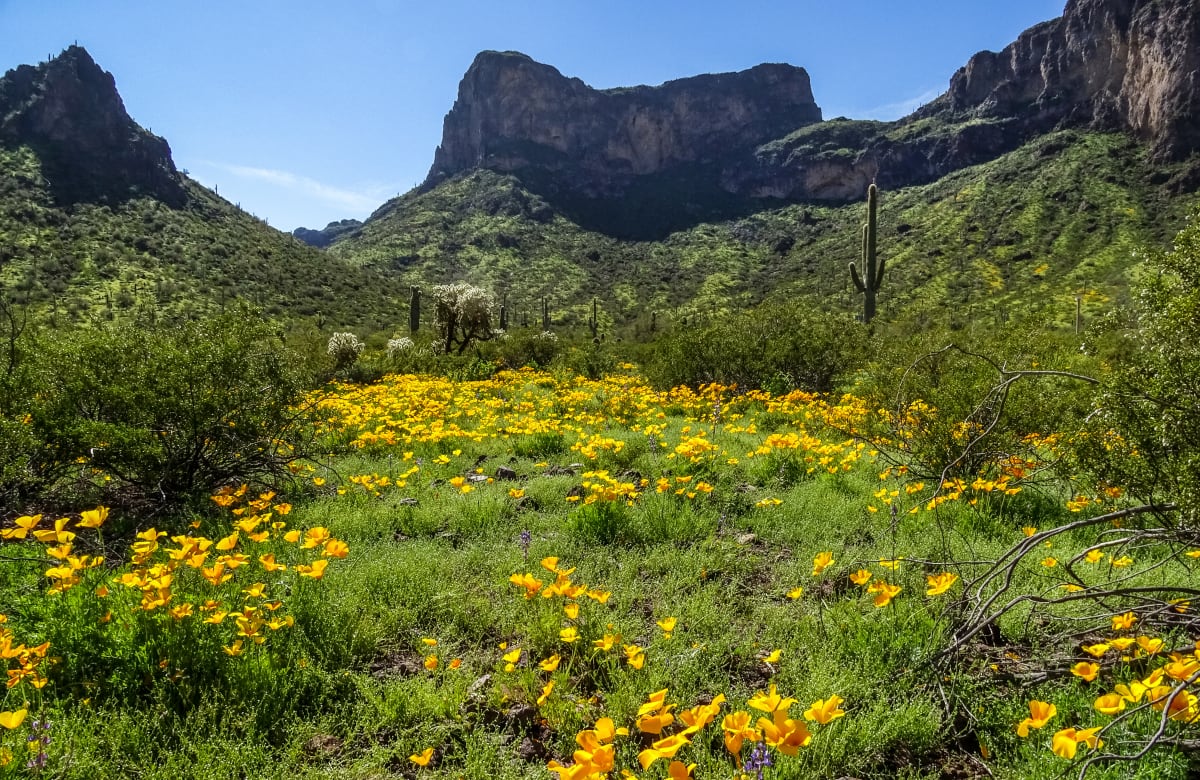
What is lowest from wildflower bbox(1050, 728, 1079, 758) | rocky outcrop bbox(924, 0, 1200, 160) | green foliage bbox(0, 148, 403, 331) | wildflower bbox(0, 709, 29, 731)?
wildflower bbox(1050, 728, 1079, 758)

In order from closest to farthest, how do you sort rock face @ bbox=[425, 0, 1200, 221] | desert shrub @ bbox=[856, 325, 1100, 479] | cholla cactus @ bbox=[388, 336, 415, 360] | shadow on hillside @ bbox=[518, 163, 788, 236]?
desert shrub @ bbox=[856, 325, 1100, 479], cholla cactus @ bbox=[388, 336, 415, 360], rock face @ bbox=[425, 0, 1200, 221], shadow on hillside @ bbox=[518, 163, 788, 236]

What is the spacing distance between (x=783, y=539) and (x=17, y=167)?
7133 centimetres

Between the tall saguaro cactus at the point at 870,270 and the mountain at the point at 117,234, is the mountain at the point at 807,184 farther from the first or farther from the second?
the tall saguaro cactus at the point at 870,270

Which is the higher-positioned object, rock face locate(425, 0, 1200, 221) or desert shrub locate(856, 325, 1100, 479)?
rock face locate(425, 0, 1200, 221)

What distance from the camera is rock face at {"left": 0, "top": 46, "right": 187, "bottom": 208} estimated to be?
169ft

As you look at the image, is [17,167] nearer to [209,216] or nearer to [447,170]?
[209,216]

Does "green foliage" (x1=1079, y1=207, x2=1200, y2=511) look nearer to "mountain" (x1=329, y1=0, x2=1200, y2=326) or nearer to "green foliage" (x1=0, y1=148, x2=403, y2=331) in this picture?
"green foliage" (x1=0, y1=148, x2=403, y2=331)

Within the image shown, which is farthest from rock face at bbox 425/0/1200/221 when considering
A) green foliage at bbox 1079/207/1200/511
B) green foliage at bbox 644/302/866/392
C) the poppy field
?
the poppy field

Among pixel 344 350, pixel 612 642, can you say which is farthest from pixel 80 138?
pixel 612 642

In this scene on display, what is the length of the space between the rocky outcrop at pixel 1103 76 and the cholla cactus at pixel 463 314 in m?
80.2

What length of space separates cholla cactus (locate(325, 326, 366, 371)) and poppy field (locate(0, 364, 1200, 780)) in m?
13.4

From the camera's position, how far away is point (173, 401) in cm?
427

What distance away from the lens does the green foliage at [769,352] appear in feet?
37.3

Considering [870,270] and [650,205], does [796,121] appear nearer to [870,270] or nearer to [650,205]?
[650,205]
